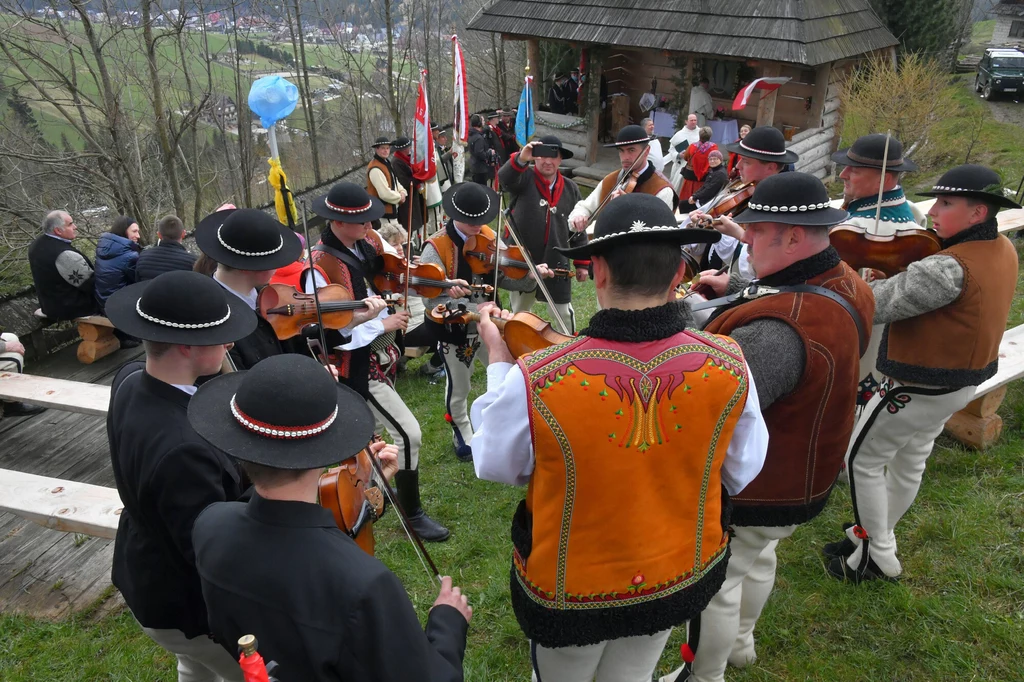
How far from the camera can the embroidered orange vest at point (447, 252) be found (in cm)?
458

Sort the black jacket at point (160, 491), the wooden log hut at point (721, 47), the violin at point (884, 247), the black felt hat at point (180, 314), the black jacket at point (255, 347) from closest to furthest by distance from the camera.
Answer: the black jacket at point (160, 491)
the black felt hat at point (180, 314)
the black jacket at point (255, 347)
the violin at point (884, 247)
the wooden log hut at point (721, 47)

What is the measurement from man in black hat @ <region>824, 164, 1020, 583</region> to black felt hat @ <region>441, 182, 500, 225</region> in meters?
2.37

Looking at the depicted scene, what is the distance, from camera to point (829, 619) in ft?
10.9

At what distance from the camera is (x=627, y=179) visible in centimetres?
590

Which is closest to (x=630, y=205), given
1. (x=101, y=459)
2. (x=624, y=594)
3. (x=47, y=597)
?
(x=624, y=594)

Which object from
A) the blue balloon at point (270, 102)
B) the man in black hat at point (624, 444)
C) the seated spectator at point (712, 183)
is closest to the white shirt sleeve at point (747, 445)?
the man in black hat at point (624, 444)

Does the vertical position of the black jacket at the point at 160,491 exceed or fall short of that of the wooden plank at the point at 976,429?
it exceeds it

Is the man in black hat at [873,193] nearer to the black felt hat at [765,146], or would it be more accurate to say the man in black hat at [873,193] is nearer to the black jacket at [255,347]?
the black felt hat at [765,146]

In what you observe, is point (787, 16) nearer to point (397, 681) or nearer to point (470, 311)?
point (470, 311)

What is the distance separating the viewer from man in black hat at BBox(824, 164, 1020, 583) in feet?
9.96

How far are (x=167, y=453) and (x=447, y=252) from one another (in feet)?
8.96

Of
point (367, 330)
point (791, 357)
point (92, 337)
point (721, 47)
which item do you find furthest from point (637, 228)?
point (721, 47)

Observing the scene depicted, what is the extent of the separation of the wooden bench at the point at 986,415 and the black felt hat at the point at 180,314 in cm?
438

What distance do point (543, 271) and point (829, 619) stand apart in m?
2.96
